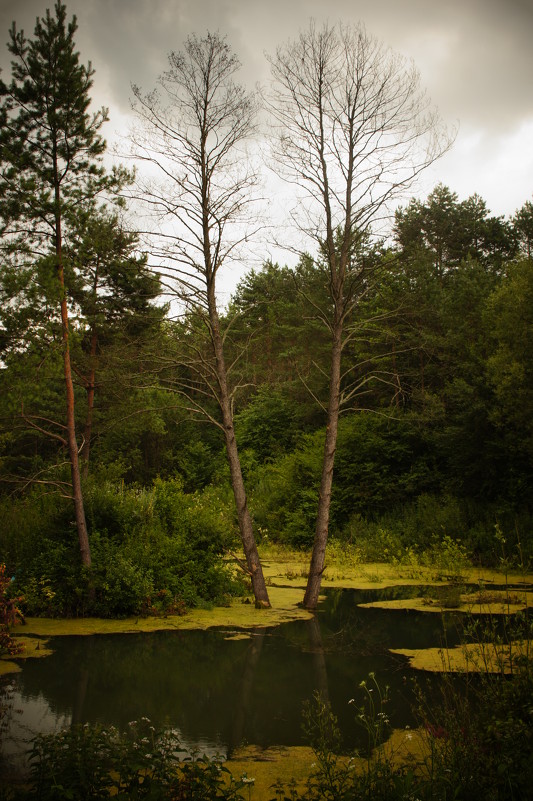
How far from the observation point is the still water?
242 inches

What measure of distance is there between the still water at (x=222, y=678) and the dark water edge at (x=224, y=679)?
12 mm

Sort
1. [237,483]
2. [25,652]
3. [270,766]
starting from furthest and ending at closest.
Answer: [237,483] → [25,652] → [270,766]

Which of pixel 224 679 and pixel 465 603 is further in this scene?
pixel 465 603

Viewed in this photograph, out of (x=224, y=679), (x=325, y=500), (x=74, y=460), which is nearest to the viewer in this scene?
(x=224, y=679)

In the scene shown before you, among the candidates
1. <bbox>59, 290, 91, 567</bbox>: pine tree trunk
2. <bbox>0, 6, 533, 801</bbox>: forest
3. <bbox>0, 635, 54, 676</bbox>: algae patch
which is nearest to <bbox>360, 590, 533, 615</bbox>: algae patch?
<bbox>0, 6, 533, 801</bbox>: forest

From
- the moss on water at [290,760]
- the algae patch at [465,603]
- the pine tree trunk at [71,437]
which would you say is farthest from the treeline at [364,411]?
the moss on water at [290,760]

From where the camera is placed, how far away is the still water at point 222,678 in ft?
20.1

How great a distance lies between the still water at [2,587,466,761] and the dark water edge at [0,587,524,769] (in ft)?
0.04

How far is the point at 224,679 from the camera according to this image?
26.1ft

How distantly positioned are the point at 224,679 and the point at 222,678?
0.13ft

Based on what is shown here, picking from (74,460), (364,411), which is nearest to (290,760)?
(74,460)

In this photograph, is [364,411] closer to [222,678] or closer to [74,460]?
[74,460]

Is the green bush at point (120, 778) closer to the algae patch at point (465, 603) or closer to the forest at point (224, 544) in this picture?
the forest at point (224, 544)

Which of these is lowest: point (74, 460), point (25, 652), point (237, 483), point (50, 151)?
point (25, 652)
